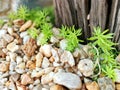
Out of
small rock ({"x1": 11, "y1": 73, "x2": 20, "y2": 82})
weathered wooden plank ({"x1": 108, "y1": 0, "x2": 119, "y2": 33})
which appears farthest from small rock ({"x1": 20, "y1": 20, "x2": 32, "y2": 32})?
weathered wooden plank ({"x1": 108, "y1": 0, "x2": 119, "y2": 33})

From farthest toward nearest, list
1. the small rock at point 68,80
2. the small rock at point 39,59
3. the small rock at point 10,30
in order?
the small rock at point 10,30 < the small rock at point 39,59 < the small rock at point 68,80

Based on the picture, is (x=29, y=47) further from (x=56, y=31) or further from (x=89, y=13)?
(x=89, y=13)

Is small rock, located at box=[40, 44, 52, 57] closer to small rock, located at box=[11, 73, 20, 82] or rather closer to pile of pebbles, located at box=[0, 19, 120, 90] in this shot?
pile of pebbles, located at box=[0, 19, 120, 90]

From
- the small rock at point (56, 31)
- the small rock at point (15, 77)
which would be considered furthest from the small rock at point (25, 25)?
the small rock at point (15, 77)

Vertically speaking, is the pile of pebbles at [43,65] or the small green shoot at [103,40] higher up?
the small green shoot at [103,40]

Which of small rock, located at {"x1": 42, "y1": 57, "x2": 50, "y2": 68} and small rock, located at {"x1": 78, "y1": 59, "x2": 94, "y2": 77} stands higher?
small rock, located at {"x1": 42, "y1": 57, "x2": 50, "y2": 68}

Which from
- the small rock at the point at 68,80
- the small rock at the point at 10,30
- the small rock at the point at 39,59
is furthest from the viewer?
the small rock at the point at 10,30

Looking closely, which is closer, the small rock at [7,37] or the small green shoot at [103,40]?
the small green shoot at [103,40]

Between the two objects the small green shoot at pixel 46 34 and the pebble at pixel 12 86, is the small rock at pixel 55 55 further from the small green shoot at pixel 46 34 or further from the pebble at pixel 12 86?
the pebble at pixel 12 86

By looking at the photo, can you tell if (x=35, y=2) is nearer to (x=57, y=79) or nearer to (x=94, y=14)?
(x=94, y=14)
